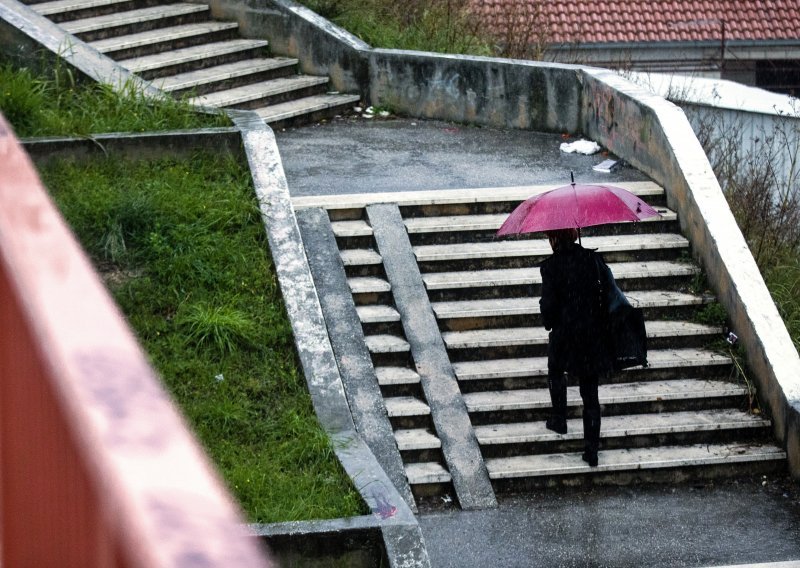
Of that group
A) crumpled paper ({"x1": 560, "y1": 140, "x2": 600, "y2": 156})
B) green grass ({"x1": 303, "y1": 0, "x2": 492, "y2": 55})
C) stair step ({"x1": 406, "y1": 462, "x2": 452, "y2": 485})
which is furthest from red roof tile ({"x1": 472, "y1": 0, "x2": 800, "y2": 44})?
stair step ({"x1": 406, "y1": 462, "x2": 452, "y2": 485})

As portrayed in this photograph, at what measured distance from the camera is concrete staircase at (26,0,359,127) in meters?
12.2

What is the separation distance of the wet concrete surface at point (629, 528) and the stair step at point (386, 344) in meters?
1.43

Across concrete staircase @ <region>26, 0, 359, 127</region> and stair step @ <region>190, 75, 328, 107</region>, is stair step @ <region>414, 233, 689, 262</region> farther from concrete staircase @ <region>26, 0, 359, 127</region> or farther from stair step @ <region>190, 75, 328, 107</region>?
stair step @ <region>190, 75, 328, 107</region>

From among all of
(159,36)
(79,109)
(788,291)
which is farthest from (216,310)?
(159,36)

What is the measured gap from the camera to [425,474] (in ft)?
23.9

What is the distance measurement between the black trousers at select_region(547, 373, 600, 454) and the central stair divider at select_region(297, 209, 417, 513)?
45.7 inches

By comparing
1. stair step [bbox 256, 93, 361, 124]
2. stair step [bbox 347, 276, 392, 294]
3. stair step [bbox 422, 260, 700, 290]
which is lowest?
stair step [bbox 422, 260, 700, 290]

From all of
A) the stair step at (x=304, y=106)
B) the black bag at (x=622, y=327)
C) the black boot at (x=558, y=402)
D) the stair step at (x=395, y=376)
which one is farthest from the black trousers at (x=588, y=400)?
the stair step at (x=304, y=106)

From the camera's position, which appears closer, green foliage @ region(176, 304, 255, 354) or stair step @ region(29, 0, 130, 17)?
green foliage @ region(176, 304, 255, 354)

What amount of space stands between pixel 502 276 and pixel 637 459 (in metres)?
1.97

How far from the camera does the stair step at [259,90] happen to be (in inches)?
473

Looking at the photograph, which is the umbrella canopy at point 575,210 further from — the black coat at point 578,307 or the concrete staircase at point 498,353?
the concrete staircase at point 498,353

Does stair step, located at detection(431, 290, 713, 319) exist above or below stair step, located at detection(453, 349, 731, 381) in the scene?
above

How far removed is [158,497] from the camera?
31.3 inches
